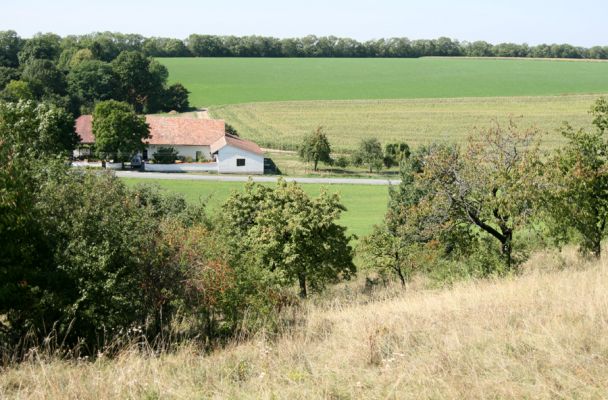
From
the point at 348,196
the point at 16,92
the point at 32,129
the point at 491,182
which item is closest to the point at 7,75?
the point at 16,92

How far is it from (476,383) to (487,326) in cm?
228

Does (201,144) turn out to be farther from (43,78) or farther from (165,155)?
(43,78)

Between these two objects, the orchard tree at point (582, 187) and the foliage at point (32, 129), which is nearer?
the orchard tree at point (582, 187)

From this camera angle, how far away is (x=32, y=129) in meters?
26.5

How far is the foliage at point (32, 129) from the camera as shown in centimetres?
1878

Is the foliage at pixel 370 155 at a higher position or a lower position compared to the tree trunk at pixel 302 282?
higher

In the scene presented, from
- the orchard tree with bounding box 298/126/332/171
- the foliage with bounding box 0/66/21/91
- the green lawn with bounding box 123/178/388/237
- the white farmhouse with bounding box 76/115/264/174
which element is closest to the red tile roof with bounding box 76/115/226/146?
the white farmhouse with bounding box 76/115/264/174

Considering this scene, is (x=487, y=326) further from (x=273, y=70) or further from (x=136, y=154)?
(x=273, y=70)

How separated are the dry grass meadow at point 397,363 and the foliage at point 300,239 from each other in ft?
54.2

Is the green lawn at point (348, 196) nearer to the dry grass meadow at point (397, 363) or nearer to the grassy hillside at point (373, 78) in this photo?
the dry grass meadow at point (397, 363)

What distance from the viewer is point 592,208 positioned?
18.5 metres

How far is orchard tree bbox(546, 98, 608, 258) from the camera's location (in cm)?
1773

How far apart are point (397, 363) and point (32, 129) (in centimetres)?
2387

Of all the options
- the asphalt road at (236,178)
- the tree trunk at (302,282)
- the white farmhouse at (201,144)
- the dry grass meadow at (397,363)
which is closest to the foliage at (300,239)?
the tree trunk at (302,282)
